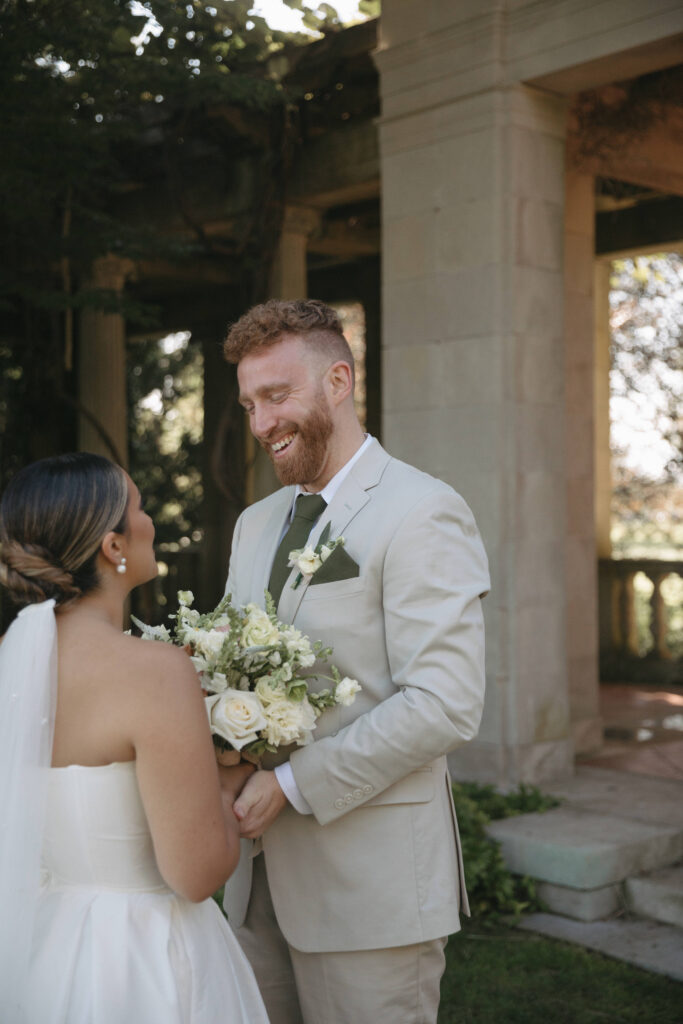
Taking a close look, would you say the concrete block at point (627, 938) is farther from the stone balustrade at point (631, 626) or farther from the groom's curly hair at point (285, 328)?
the stone balustrade at point (631, 626)

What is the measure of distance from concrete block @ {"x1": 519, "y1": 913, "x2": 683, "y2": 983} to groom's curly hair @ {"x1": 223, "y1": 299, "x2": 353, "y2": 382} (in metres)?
2.98

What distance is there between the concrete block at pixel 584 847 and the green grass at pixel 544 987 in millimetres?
356

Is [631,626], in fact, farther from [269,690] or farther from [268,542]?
[269,690]

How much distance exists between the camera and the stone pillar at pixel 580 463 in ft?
23.0

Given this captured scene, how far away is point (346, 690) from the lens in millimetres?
2449

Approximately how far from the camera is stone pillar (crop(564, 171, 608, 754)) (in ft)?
23.0

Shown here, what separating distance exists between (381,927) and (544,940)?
2404 mm

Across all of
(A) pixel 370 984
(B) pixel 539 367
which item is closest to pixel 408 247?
(B) pixel 539 367

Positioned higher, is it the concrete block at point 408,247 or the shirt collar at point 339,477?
the concrete block at point 408,247

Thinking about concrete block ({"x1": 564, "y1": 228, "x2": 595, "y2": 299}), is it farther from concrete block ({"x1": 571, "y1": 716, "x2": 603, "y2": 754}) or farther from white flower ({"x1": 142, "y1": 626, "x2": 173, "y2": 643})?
white flower ({"x1": 142, "y1": 626, "x2": 173, "y2": 643})

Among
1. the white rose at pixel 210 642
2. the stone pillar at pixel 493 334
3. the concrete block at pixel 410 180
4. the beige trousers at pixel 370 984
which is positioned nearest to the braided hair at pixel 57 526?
the white rose at pixel 210 642

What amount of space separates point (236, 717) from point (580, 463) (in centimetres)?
528

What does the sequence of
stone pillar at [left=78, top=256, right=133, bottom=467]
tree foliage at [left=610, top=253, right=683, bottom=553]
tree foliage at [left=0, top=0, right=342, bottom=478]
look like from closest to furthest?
tree foliage at [left=0, top=0, right=342, bottom=478], stone pillar at [left=78, top=256, right=133, bottom=467], tree foliage at [left=610, top=253, right=683, bottom=553]

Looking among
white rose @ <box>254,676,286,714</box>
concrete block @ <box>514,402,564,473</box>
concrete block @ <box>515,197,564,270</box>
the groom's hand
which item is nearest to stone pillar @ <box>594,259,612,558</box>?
concrete block @ <box>515,197,564,270</box>
